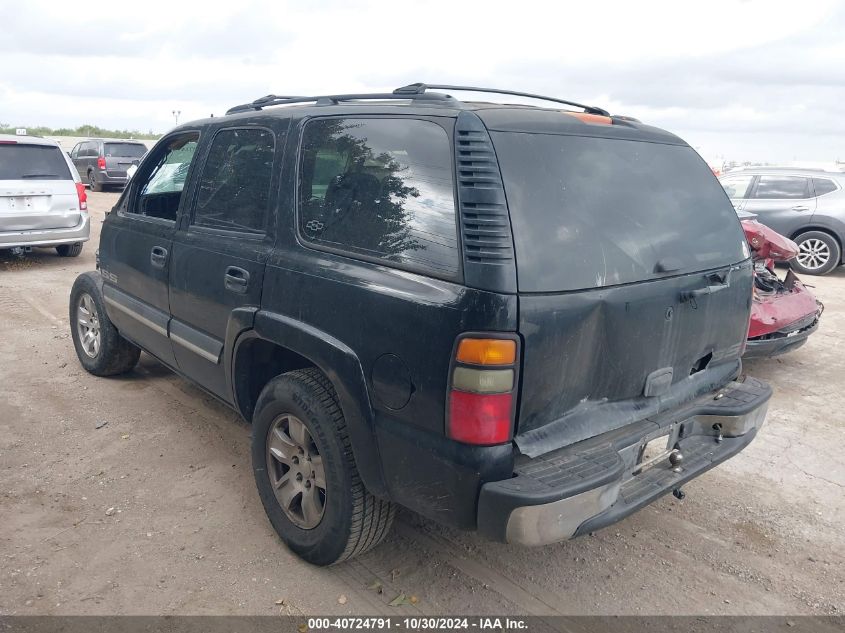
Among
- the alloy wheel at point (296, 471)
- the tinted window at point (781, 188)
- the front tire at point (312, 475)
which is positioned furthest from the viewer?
the tinted window at point (781, 188)

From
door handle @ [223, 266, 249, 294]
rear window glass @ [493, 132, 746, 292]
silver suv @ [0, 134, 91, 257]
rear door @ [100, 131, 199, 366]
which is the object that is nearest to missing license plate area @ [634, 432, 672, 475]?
rear window glass @ [493, 132, 746, 292]

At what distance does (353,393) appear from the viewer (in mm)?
2627

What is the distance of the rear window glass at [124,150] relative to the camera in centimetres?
2011

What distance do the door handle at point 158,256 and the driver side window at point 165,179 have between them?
184 mm

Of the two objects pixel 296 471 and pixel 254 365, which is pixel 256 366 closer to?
pixel 254 365

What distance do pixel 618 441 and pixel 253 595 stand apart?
1598mm

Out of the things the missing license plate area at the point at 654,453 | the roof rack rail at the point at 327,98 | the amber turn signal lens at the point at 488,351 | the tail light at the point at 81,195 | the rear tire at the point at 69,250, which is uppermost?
the roof rack rail at the point at 327,98

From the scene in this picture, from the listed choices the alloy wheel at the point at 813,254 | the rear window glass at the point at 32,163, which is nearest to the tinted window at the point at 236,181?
the rear window glass at the point at 32,163

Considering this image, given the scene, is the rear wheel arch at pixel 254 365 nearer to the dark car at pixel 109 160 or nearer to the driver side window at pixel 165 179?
the driver side window at pixel 165 179

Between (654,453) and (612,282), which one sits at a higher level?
(612,282)

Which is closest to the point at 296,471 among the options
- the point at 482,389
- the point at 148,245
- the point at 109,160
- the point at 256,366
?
the point at 256,366

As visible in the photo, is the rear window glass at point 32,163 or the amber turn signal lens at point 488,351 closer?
the amber turn signal lens at point 488,351

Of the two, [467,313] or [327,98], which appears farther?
[327,98]

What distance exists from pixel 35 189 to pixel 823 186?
11.6 metres
